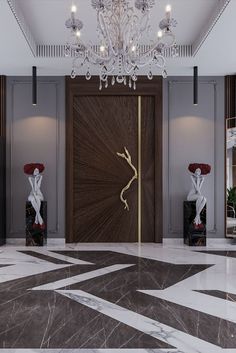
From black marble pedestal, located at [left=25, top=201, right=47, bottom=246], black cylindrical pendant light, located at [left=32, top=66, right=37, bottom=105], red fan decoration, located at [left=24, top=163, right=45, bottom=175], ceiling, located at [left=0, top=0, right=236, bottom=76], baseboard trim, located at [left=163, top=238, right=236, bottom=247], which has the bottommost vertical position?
baseboard trim, located at [left=163, top=238, right=236, bottom=247]

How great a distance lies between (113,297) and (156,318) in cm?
66

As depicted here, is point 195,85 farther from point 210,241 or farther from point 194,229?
point 210,241

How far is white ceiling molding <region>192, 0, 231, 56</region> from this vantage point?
4.27 metres

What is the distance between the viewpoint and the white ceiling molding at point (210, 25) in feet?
14.0

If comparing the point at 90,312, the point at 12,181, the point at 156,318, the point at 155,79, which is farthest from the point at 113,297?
the point at 155,79

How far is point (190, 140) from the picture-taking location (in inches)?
265

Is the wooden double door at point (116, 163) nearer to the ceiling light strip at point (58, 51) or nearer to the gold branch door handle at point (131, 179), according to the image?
the gold branch door handle at point (131, 179)

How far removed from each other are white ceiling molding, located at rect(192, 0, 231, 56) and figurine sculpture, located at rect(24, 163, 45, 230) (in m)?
3.23

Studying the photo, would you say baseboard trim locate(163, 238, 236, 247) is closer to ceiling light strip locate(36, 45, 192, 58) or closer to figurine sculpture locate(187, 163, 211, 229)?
figurine sculpture locate(187, 163, 211, 229)

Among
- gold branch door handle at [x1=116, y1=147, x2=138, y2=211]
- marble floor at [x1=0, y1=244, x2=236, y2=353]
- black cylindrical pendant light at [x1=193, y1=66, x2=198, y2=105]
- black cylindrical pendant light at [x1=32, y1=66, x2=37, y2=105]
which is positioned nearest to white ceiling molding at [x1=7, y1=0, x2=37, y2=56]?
black cylindrical pendant light at [x1=32, y1=66, x2=37, y2=105]

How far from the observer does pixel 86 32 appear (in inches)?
211

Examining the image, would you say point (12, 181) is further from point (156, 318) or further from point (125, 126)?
point (156, 318)

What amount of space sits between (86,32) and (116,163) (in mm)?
2403

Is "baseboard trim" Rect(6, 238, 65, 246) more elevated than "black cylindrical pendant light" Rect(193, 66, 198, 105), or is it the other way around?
"black cylindrical pendant light" Rect(193, 66, 198, 105)
